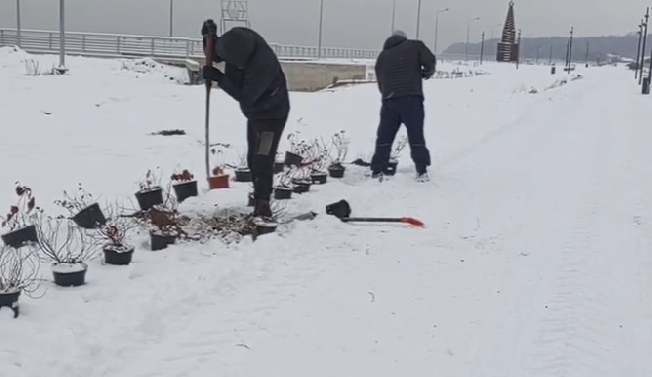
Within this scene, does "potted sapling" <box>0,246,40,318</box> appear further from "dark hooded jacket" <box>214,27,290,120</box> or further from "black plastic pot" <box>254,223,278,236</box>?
"dark hooded jacket" <box>214,27,290,120</box>

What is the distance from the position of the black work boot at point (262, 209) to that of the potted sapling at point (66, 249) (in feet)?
4.90

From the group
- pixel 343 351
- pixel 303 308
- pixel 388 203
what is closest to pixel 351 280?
pixel 303 308

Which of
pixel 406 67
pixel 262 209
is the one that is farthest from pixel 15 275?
pixel 406 67

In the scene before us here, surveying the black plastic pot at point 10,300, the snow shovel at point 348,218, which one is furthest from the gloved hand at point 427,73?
the black plastic pot at point 10,300

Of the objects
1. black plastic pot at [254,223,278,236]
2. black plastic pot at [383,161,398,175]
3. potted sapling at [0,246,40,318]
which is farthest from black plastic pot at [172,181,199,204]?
black plastic pot at [383,161,398,175]

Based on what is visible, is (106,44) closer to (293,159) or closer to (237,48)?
(293,159)

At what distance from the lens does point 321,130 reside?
15852 mm

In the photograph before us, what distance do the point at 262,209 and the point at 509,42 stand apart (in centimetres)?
9155

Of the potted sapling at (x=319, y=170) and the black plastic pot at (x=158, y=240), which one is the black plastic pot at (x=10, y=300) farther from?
the potted sapling at (x=319, y=170)

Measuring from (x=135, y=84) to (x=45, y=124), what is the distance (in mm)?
8967

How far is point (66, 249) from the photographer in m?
5.37

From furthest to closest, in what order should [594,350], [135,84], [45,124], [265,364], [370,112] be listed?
[135,84] < [370,112] < [45,124] < [594,350] < [265,364]

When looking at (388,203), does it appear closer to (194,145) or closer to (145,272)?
(145,272)

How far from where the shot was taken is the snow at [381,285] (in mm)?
4129
